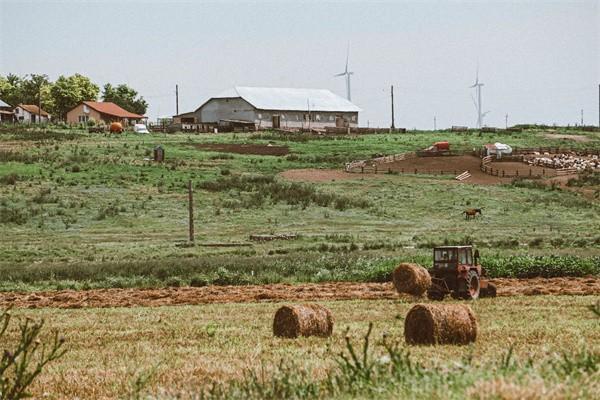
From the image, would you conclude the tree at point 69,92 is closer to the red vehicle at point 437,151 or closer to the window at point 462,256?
the red vehicle at point 437,151

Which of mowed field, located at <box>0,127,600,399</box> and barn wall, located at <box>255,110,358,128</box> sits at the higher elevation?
barn wall, located at <box>255,110,358,128</box>

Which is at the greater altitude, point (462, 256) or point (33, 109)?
point (33, 109)

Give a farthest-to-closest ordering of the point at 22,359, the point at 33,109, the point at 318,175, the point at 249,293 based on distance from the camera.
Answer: the point at 33,109 → the point at 318,175 → the point at 249,293 → the point at 22,359

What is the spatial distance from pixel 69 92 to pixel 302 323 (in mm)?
163605

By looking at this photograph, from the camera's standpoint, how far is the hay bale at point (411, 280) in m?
31.2

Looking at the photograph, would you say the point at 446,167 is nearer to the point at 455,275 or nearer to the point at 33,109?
the point at 455,275

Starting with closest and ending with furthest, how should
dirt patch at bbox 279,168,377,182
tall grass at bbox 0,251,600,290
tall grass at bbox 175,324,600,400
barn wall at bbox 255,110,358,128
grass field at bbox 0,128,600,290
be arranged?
1. tall grass at bbox 175,324,600,400
2. tall grass at bbox 0,251,600,290
3. grass field at bbox 0,128,600,290
4. dirt patch at bbox 279,168,377,182
5. barn wall at bbox 255,110,358,128

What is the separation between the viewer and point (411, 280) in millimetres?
31250

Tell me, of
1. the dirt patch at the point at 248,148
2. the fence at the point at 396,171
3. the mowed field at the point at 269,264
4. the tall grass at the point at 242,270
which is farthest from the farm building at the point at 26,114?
the tall grass at the point at 242,270

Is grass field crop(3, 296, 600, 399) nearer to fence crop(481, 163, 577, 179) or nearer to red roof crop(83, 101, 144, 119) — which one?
fence crop(481, 163, 577, 179)

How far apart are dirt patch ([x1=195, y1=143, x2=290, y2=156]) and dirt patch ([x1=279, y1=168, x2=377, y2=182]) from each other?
39.6 ft

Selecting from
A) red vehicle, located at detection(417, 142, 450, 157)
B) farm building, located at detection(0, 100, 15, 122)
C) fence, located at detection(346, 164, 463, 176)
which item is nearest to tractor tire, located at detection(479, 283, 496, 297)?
fence, located at detection(346, 164, 463, 176)

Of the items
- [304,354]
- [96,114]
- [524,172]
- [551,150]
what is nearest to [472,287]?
[304,354]

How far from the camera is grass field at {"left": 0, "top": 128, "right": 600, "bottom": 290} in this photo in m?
42.5
